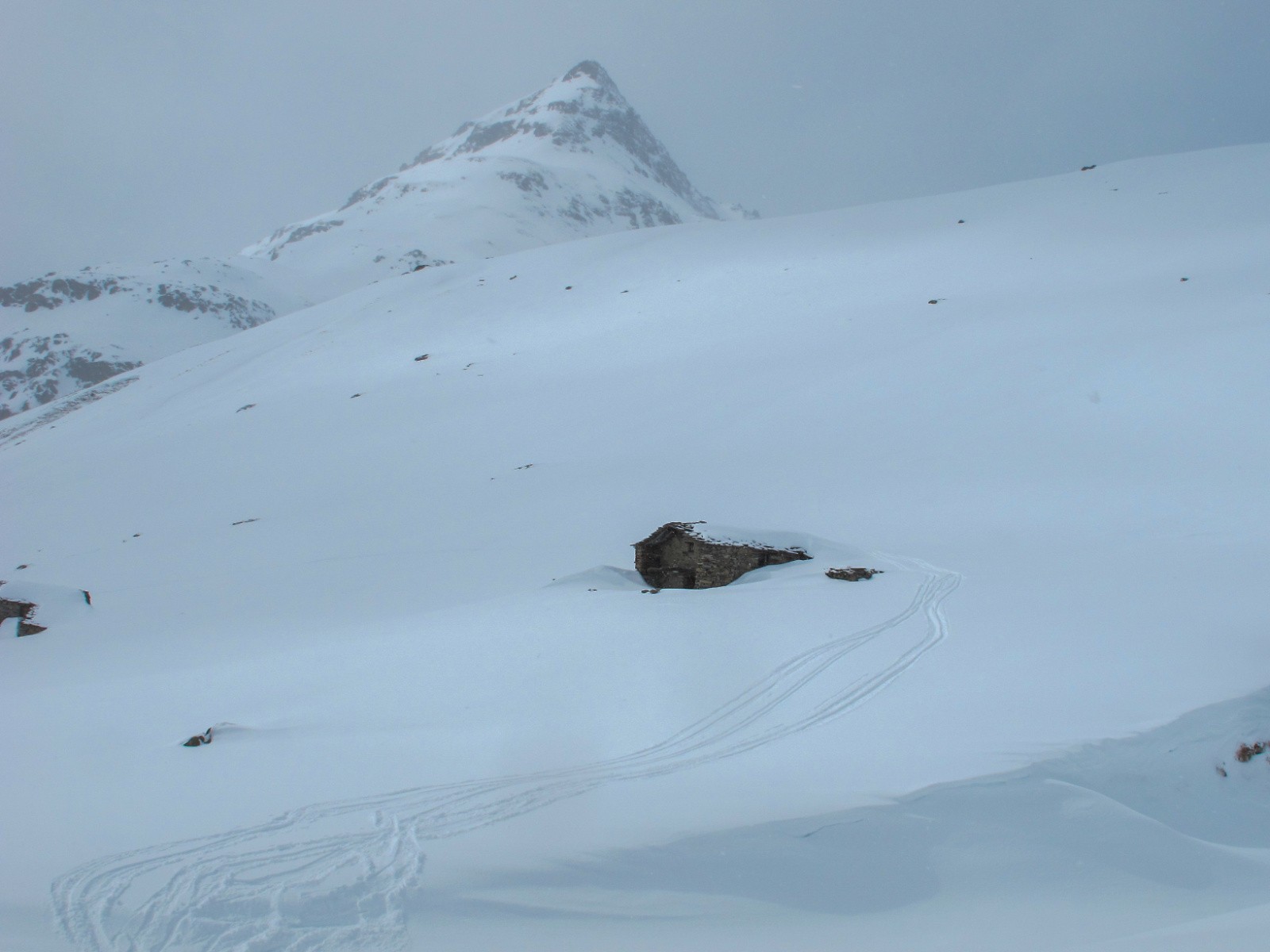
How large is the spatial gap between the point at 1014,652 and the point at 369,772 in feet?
17.7


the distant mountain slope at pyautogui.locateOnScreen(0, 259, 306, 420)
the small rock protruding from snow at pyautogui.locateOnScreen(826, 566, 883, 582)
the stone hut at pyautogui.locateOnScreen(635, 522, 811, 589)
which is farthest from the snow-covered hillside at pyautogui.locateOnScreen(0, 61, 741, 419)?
the small rock protruding from snow at pyautogui.locateOnScreen(826, 566, 883, 582)

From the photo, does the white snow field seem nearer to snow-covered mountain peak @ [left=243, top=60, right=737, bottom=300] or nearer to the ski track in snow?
the ski track in snow

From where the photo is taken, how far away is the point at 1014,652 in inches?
237

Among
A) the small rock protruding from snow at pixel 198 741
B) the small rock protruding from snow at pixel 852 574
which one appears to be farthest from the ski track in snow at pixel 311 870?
the small rock protruding from snow at pixel 852 574

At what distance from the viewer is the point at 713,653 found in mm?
6543

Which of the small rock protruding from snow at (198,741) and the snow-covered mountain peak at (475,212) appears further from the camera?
the snow-covered mountain peak at (475,212)

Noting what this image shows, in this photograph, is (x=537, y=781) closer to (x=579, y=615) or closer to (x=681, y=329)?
(x=579, y=615)

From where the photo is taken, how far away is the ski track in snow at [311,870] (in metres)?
3.38

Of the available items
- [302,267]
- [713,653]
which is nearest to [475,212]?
[302,267]

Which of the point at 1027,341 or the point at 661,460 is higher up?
the point at 1027,341

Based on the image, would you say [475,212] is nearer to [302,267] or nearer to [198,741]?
[302,267]

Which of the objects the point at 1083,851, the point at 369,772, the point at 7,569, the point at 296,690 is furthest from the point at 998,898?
the point at 7,569

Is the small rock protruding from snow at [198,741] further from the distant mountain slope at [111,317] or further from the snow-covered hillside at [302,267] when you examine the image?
the distant mountain slope at [111,317]

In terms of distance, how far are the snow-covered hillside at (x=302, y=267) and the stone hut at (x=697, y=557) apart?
73339mm
